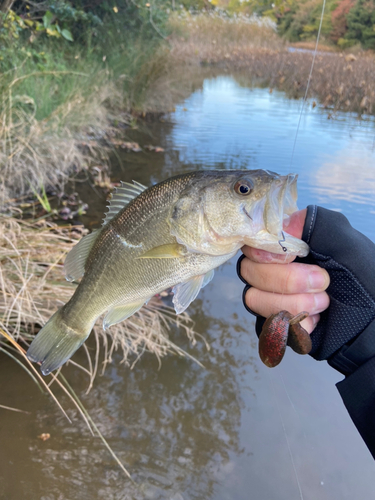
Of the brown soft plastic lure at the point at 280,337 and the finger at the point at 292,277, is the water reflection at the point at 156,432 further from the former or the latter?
the finger at the point at 292,277

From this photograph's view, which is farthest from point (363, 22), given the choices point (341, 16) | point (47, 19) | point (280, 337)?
point (280, 337)

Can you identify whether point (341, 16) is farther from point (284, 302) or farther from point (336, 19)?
point (284, 302)

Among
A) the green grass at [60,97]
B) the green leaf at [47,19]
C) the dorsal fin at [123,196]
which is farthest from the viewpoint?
the green leaf at [47,19]

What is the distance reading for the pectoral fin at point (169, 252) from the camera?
153cm

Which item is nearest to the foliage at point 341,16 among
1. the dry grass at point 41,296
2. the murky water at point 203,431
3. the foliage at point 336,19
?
the foliage at point 336,19

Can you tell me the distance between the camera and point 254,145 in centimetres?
869

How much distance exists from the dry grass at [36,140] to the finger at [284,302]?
379 centimetres

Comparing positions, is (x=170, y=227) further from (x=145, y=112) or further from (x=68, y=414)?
(x=145, y=112)

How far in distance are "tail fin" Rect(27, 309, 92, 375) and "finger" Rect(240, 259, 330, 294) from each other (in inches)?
36.1

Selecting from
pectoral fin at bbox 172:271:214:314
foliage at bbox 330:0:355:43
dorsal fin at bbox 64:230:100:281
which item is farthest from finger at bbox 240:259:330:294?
foliage at bbox 330:0:355:43

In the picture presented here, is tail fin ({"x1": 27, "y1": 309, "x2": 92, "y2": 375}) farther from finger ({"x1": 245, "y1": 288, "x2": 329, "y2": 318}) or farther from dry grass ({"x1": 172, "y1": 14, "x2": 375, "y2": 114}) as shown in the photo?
dry grass ({"x1": 172, "y1": 14, "x2": 375, "y2": 114})

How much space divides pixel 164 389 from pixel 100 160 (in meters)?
5.89

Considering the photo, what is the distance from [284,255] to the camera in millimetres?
1511

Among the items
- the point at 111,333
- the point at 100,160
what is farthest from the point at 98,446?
the point at 100,160
